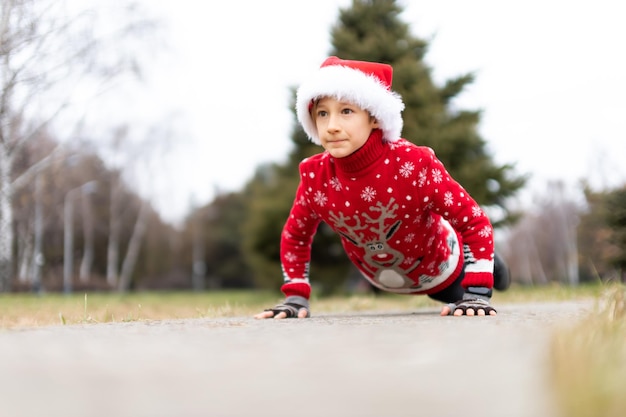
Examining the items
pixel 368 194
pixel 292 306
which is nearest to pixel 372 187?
pixel 368 194

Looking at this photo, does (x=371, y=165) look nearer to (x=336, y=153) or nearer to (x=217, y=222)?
(x=336, y=153)

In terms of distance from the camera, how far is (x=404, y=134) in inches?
526

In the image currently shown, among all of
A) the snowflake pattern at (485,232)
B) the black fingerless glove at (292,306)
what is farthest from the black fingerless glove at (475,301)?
the black fingerless glove at (292,306)

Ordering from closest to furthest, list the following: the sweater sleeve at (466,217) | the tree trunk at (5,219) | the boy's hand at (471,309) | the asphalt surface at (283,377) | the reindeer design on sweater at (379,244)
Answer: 1. the asphalt surface at (283,377)
2. the boy's hand at (471,309)
3. the sweater sleeve at (466,217)
4. the reindeer design on sweater at (379,244)
5. the tree trunk at (5,219)

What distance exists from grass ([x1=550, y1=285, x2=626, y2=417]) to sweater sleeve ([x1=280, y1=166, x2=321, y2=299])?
2026 millimetres

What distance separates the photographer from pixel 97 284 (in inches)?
1165

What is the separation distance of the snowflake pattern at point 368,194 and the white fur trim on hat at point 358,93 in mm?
293

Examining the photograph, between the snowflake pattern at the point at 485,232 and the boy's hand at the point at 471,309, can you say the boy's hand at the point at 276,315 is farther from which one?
the snowflake pattern at the point at 485,232

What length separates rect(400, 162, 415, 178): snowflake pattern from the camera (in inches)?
122

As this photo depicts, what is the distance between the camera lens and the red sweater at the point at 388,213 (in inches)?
122

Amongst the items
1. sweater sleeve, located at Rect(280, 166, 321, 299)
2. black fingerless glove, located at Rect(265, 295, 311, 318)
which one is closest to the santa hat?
sweater sleeve, located at Rect(280, 166, 321, 299)

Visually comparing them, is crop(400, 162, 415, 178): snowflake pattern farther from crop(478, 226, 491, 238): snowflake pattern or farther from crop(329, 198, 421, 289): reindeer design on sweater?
crop(478, 226, 491, 238): snowflake pattern

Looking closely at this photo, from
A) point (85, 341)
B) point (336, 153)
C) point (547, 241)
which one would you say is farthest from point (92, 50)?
point (547, 241)

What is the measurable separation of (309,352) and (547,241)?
178 ft
